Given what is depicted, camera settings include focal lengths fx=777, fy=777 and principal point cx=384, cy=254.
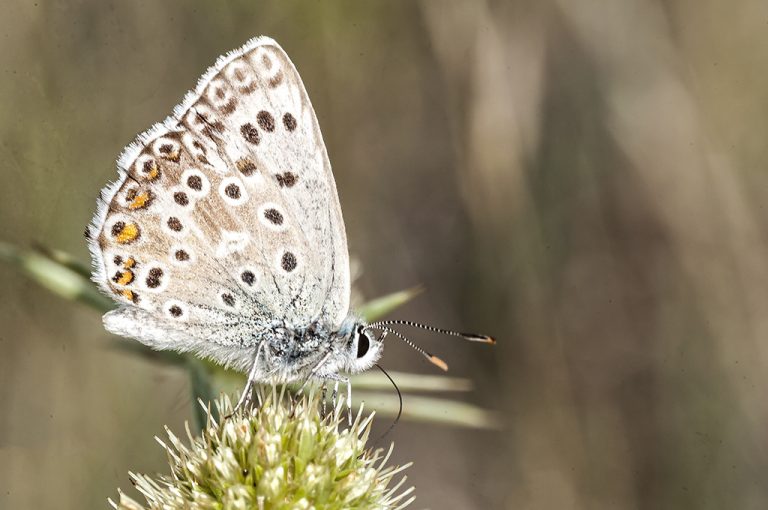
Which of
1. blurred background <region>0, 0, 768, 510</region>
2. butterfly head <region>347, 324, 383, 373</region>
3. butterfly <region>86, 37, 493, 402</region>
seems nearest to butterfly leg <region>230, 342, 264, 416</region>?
butterfly <region>86, 37, 493, 402</region>

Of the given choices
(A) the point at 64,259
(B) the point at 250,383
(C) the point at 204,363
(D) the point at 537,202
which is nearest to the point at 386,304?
(B) the point at 250,383

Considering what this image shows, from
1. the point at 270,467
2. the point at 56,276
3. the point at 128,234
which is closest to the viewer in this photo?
the point at 270,467

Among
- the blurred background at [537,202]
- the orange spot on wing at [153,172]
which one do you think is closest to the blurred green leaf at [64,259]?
the orange spot on wing at [153,172]

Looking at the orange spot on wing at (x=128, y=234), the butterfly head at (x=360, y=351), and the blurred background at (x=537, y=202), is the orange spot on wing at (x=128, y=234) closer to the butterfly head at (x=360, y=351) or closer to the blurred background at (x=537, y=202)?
the butterfly head at (x=360, y=351)

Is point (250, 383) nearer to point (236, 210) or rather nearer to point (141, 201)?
point (236, 210)

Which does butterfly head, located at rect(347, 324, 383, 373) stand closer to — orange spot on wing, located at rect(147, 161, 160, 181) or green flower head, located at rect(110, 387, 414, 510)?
green flower head, located at rect(110, 387, 414, 510)

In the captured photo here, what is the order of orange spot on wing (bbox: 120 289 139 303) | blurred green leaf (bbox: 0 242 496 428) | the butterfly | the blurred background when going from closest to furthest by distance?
blurred green leaf (bbox: 0 242 496 428), orange spot on wing (bbox: 120 289 139 303), the butterfly, the blurred background
